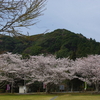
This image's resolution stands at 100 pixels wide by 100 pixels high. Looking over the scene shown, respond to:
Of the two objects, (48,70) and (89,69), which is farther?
(89,69)

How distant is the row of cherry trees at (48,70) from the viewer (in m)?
26.5

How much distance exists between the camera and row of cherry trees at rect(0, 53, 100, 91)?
86.8 feet

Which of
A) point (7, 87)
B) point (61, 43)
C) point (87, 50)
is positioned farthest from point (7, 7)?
point (61, 43)

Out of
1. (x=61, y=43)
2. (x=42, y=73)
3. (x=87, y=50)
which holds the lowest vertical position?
(x=42, y=73)

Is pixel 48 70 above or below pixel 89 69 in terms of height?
below

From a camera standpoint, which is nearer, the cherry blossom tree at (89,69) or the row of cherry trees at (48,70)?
the row of cherry trees at (48,70)

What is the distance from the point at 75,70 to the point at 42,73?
5.45 metres

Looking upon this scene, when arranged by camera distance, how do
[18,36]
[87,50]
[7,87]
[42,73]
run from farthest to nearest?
[87,50] → [7,87] → [42,73] → [18,36]

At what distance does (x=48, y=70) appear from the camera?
27.0 m

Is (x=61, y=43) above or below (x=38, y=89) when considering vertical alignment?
above

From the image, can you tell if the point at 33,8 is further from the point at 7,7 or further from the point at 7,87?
the point at 7,87

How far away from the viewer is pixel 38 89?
108ft

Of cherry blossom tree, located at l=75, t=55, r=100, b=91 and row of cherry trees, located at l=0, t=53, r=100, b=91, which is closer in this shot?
row of cherry trees, located at l=0, t=53, r=100, b=91

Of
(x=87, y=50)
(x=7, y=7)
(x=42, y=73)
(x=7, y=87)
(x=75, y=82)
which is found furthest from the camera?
(x=87, y=50)
